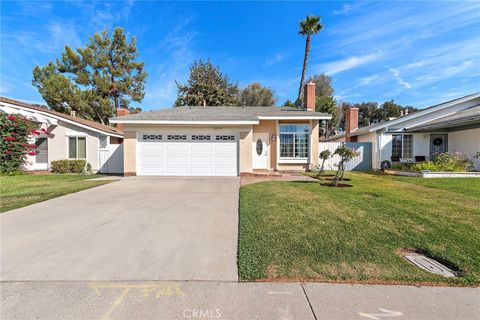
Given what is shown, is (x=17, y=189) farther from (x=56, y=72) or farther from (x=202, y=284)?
(x=56, y=72)

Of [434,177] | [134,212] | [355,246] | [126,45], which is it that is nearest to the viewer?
[355,246]

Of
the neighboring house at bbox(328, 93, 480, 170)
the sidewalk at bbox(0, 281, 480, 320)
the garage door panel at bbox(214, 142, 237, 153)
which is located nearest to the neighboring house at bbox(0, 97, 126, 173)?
the garage door panel at bbox(214, 142, 237, 153)

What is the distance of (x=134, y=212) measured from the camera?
567cm

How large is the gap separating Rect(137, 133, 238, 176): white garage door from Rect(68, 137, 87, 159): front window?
5165mm

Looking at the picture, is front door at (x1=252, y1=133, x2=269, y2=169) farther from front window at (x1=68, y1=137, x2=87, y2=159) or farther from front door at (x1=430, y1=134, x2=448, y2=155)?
front door at (x1=430, y1=134, x2=448, y2=155)

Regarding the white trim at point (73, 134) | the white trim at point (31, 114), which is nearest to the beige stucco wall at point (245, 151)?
the white trim at point (73, 134)

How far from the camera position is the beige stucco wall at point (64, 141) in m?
14.2

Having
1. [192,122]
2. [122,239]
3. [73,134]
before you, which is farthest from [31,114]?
[122,239]

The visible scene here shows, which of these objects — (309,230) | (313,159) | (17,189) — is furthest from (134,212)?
(313,159)

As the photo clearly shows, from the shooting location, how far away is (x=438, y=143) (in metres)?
14.9

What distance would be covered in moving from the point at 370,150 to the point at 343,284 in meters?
15.6

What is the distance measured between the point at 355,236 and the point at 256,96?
98.2ft

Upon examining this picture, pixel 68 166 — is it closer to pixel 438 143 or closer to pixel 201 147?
pixel 201 147

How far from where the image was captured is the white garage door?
12.2 metres
